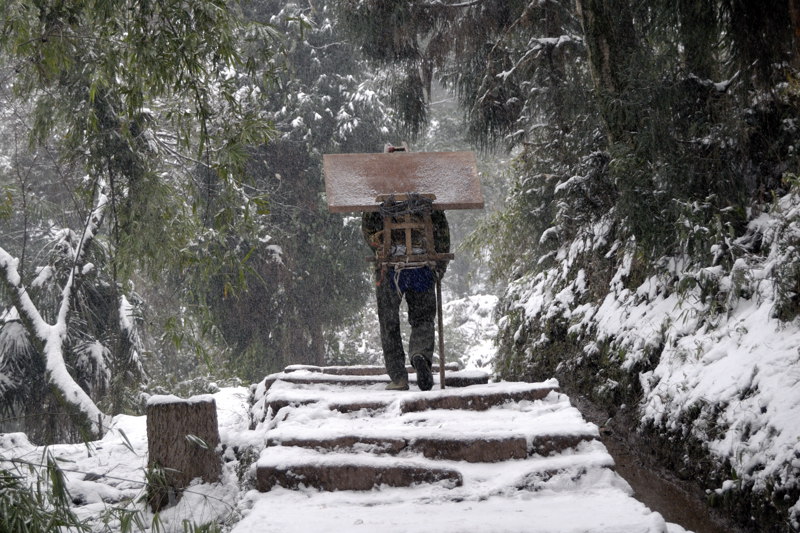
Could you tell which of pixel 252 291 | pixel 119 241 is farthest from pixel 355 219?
pixel 119 241

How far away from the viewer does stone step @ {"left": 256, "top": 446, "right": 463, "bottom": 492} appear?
11.5 ft

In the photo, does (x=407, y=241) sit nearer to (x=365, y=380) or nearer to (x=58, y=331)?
(x=365, y=380)

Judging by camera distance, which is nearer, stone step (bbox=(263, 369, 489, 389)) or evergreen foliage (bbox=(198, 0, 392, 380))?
stone step (bbox=(263, 369, 489, 389))

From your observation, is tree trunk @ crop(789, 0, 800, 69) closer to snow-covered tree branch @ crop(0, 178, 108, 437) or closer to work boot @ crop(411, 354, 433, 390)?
work boot @ crop(411, 354, 433, 390)

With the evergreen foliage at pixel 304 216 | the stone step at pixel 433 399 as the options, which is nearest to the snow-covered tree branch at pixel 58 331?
the stone step at pixel 433 399

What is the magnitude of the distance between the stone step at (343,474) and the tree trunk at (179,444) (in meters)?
0.88

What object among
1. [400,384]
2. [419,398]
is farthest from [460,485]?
[400,384]

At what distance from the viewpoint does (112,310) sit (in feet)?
31.3

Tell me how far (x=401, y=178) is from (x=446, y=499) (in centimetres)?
260

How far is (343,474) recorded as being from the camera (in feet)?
11.5

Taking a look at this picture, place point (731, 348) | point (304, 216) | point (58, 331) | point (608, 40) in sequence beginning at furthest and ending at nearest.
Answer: point (304, 216) < point (58, 331) < point (608, 40) < point (731, 348)

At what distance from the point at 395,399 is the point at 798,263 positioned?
2.45 m

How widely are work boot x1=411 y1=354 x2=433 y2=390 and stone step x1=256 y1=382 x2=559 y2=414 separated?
15.0 inches

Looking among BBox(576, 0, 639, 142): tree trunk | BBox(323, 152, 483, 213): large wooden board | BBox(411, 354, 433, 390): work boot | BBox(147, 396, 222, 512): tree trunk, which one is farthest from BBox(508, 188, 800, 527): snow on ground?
BBox(147, 396, 222, 512): tree trunk
